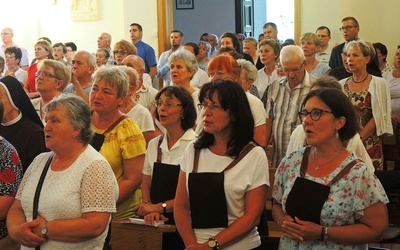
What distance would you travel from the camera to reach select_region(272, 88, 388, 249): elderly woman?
292cm

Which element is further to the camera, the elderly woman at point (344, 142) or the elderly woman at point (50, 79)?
the elderly woman at point (50, 79)

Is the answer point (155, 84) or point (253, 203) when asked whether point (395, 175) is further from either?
point (155, 84)

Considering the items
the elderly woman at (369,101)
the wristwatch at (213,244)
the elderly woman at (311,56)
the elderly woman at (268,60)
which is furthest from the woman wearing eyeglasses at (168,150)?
the elderly woman at (311,56)

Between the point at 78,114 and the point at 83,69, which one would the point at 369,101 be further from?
the point at 78,114

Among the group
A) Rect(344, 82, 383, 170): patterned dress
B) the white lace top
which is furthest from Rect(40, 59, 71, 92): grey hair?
Rect(344, 82, 383, 170): patterned dress

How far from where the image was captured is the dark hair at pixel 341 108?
3.05m

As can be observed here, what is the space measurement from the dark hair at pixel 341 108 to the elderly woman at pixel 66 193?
102 cm

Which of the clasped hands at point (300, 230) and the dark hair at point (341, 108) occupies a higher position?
the dark hair at point (341, 108)

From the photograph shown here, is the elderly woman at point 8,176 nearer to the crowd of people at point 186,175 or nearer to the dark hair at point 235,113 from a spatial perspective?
the crowd of people at point 186,175

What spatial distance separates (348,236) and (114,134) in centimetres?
159

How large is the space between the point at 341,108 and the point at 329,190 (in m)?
0.38

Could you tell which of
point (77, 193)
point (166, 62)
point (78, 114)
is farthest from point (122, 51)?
point (77, 193)

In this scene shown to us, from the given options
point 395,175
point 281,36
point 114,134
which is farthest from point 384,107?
point 281,36

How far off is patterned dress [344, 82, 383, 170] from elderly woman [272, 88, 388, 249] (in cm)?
241
